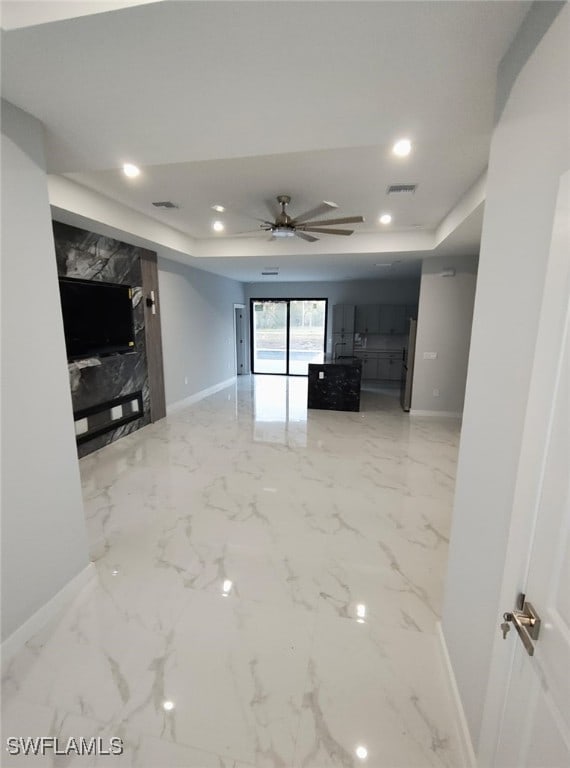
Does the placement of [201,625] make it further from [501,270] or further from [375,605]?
[501,270]

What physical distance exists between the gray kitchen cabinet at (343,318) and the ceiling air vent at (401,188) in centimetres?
513

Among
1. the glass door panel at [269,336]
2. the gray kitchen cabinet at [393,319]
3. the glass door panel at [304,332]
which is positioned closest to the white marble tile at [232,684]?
the gray kitchen cabinet at [393,319]

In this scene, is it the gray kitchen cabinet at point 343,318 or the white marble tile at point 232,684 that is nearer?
the white marble tile at point 232,684

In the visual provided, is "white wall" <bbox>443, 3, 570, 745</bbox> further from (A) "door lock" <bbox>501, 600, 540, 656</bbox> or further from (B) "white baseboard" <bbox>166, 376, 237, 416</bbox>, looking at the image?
(B) "white baseboard" <bbox>166, 376, 237, 416</bbox>

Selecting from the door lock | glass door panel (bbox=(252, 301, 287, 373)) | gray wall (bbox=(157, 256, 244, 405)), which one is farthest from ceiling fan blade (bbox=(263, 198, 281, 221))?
glass door panel (bbox=(252, 301, 287, 373))

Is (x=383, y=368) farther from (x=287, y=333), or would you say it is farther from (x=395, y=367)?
(x=287, y=333)

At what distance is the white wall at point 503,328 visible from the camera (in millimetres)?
931

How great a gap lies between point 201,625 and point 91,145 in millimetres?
2804

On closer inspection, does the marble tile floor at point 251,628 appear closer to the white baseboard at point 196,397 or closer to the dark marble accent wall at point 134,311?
the dark marble accent wall at point 134,311

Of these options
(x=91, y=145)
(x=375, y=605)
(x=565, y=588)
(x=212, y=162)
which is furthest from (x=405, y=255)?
(x=565, y=588)

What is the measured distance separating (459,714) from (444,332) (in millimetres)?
5034

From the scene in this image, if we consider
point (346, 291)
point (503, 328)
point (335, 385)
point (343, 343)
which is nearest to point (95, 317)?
point (335, 385)

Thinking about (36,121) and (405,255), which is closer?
(36,121)

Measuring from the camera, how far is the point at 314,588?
2.10 meters
